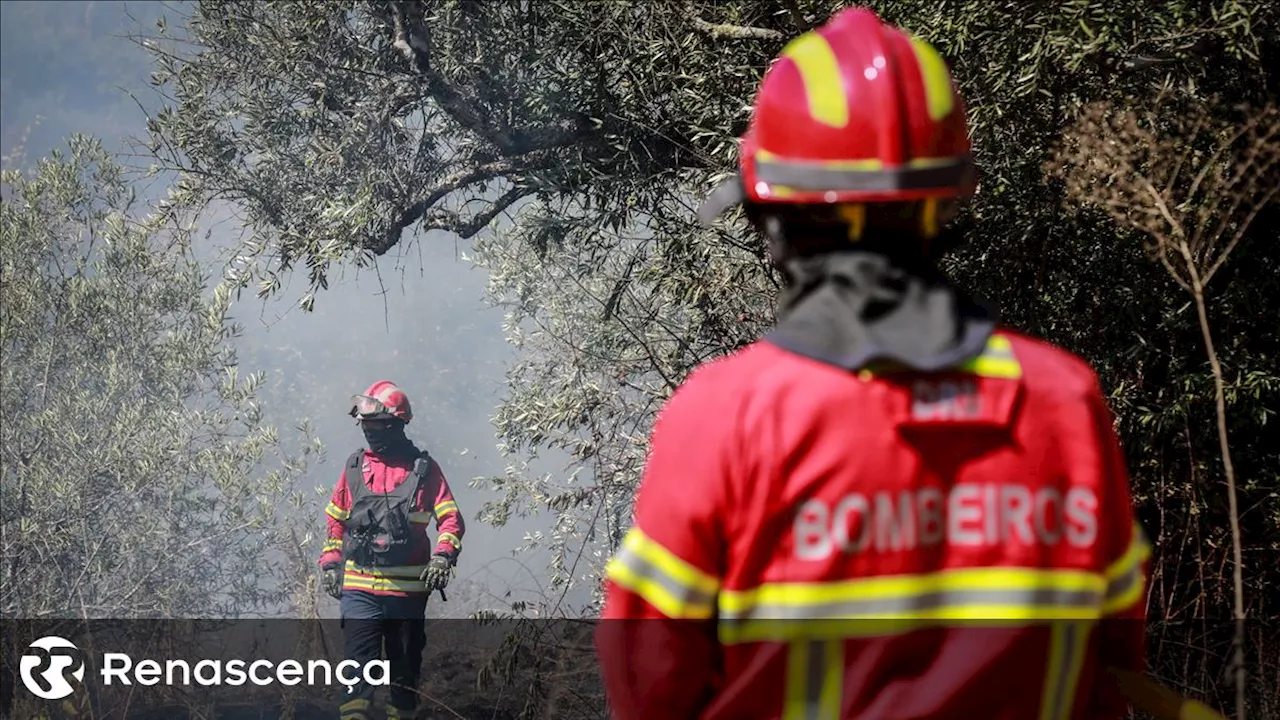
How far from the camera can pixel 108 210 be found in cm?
1245

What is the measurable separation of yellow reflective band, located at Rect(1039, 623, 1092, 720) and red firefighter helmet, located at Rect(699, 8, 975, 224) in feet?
1.48

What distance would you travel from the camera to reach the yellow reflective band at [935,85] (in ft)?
4.12

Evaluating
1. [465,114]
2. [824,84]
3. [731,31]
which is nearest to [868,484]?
[824,84]

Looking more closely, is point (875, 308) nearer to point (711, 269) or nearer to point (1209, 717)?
point (1209, 717)

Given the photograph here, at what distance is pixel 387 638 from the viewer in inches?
279

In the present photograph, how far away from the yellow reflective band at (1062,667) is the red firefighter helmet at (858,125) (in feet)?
1.48

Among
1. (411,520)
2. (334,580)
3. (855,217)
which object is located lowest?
(334,580)

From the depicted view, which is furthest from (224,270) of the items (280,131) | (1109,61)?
(1109,61)

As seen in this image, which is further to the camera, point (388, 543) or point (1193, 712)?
point (388, 543)

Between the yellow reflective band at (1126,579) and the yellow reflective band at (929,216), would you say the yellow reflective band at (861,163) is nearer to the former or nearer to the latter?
the yellow reflective band at (929,216)

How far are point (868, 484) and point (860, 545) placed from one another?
0.19 ft

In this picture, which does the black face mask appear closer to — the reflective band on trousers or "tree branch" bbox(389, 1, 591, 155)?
"tree branch" bbox(389, 1, 591, 155)

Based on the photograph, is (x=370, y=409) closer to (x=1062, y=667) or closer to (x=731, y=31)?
(x=731, y=31)

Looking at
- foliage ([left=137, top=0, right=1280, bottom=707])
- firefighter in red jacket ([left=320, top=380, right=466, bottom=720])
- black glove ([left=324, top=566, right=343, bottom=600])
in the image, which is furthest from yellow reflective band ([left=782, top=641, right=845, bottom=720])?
black glove ([left=324, top=566, right=343, bottom=600])
